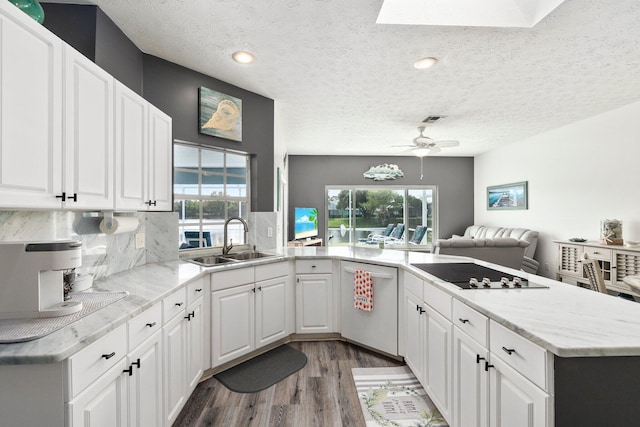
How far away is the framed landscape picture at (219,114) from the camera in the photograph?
2.73m

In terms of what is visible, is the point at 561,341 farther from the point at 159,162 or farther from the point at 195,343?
the point at 159,162

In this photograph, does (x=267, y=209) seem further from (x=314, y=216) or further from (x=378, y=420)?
(x=314, y=216)

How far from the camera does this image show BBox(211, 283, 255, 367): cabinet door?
7.29 ft

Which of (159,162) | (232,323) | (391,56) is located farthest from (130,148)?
(391,56)

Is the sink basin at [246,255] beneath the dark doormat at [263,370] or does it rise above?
above

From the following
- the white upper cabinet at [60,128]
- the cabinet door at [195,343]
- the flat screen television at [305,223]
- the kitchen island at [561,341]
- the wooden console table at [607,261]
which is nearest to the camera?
the kitchen island at [561,341]

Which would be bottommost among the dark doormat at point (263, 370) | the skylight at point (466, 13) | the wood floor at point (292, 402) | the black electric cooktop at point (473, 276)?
the wood floor at point (292, 402)

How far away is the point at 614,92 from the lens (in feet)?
11.1

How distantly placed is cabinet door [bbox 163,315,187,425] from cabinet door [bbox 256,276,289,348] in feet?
2.42

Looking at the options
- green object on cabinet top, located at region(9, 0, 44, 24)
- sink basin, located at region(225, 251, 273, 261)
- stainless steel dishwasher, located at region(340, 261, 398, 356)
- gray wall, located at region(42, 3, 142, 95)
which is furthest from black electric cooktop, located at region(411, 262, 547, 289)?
gray wall, located at region(42, 3, 142, 95)

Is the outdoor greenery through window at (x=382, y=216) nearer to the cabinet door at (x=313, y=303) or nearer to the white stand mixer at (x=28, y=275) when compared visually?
the cabinet door at (x=313, y=303)

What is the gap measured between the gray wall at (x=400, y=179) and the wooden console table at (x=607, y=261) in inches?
113

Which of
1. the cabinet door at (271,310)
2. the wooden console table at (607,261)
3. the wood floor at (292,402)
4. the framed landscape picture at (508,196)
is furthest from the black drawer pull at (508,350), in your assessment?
the framed landscape picture at (508,196)

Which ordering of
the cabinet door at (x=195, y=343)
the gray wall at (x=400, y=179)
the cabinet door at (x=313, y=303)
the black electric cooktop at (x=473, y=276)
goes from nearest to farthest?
the black electric cooktop at (x=473, y=276) < the cabinet door at (x=195, y=343) < the cabinet door at (x=313, y=303) < the gray wall at (x=400, y=179)
